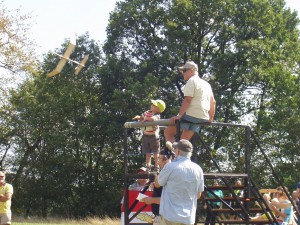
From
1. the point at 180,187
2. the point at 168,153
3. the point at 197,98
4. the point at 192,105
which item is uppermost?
the point at 197,98

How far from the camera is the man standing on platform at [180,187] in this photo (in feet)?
27.0

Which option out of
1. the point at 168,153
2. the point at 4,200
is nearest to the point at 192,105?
the point at 168,153

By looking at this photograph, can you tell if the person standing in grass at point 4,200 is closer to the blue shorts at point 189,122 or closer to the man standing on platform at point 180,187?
the blue shorts at point 189,122

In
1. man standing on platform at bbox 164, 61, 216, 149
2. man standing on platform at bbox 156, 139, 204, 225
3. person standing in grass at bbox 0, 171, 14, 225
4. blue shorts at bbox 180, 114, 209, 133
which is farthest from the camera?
person standing in grass at bbox 0, 171, 14, 225

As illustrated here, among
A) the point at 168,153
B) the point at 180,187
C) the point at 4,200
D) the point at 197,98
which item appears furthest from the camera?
the point at 4,200

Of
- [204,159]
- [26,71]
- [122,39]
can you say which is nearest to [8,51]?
[26,71]

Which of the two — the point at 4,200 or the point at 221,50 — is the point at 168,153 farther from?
the point at 221,50

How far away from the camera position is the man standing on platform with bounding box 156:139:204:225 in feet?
27.0

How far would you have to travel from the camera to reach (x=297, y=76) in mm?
40469

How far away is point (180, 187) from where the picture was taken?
8.24 m

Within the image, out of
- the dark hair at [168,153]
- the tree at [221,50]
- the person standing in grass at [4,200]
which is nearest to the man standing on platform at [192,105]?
the dark hair at [168,153]

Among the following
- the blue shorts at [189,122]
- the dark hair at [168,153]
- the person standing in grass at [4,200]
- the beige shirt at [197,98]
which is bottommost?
the person standing in grass at [4,200]

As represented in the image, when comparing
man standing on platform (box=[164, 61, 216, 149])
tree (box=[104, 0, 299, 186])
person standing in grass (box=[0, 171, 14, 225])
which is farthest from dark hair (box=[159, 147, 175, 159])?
tree (box=[104, 0, 299, 186])

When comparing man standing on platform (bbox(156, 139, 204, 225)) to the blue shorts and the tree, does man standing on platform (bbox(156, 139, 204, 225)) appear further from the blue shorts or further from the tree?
the tree
